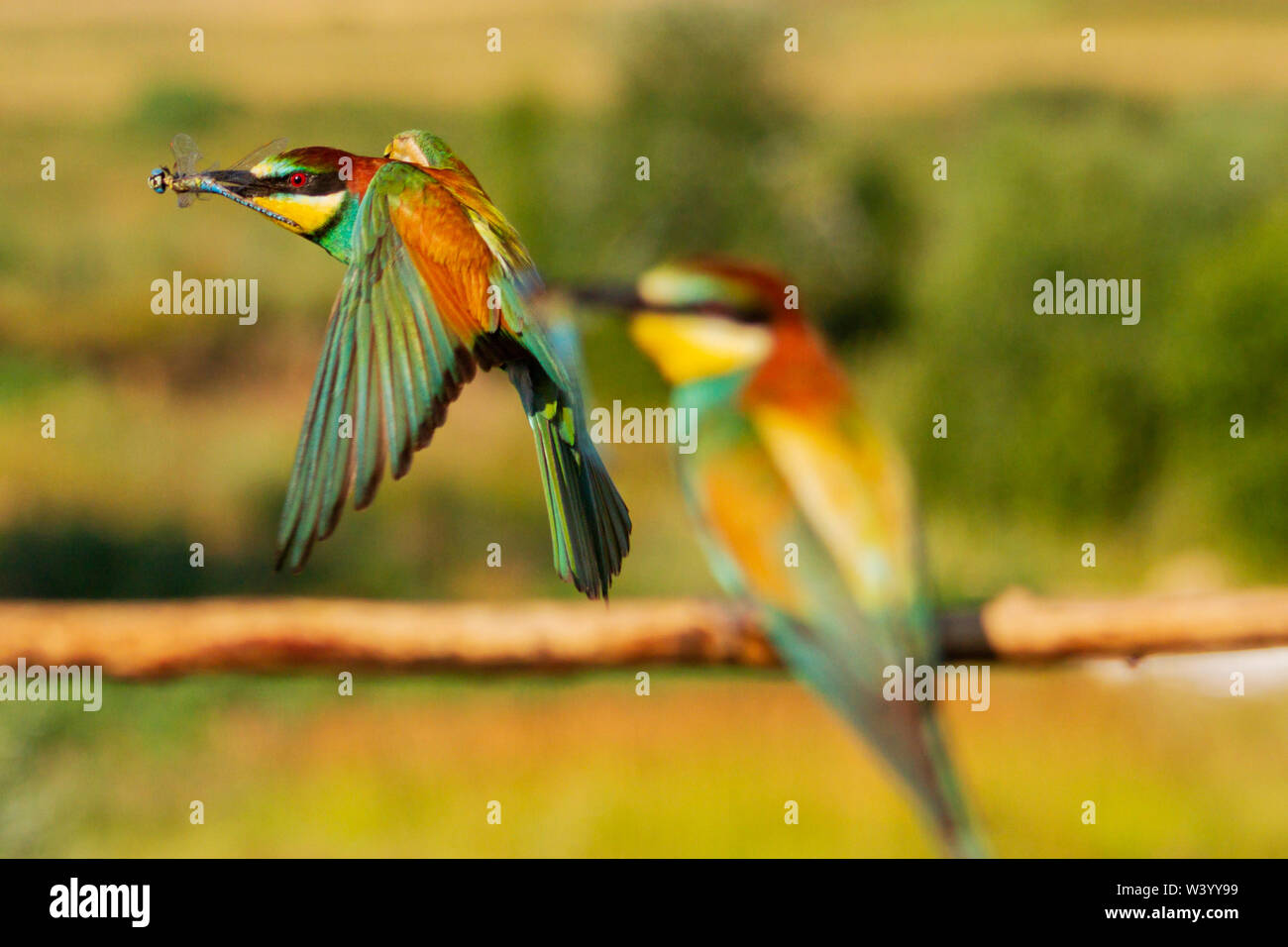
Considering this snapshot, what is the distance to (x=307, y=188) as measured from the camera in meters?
0.39

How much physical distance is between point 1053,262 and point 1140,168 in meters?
0.39

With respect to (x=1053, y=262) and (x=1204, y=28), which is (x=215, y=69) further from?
(x=1204, y=28)

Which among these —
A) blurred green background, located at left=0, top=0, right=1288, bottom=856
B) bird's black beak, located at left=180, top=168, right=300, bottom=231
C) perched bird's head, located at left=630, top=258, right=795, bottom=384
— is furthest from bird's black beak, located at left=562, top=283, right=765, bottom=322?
blurred green background, located at left=0, top=0, right=1288, bottom=856

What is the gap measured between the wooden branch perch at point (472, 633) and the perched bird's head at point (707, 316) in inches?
5.4

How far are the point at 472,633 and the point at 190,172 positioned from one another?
0.38 metres

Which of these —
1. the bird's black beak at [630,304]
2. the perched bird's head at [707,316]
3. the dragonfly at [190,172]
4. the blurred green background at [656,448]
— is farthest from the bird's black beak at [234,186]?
the blurred green background at [656,448]

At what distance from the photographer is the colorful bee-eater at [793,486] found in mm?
648

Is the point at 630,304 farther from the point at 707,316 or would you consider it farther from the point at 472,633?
the point at 472,633

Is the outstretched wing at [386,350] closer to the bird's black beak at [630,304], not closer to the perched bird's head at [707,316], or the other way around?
the bird's black beak at [630,304]

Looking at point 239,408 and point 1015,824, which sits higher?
point 239,408

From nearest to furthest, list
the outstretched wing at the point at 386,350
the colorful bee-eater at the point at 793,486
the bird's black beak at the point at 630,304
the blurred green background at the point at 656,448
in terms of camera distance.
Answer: the outstretched wing at the point at 386,350 < the bird's black beak at the point at 630,304 < the colorful bee-eater at the point at 793,486 < the blurred green background at the point at 656,448

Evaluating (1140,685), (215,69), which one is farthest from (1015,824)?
(215,69)

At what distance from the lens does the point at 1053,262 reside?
2.84 metres

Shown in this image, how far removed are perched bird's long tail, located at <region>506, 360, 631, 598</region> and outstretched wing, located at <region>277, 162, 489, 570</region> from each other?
3cm
